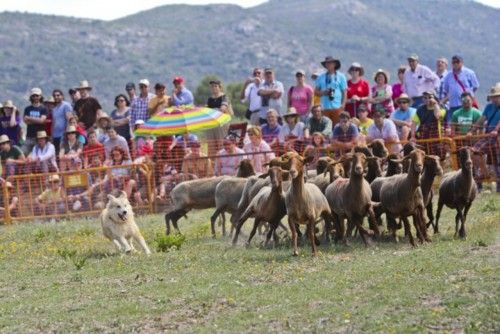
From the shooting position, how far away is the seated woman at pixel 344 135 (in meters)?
25.3

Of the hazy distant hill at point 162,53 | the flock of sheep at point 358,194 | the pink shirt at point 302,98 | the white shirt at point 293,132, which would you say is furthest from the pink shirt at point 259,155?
the hazy distant hill at point 162,53

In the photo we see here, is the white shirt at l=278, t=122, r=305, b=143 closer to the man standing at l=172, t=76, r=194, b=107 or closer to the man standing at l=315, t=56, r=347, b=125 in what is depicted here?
the man standing at l=315, t=56, r=347, b=125

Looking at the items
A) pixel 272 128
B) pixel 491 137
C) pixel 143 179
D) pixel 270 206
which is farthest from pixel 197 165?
pixel 270 206

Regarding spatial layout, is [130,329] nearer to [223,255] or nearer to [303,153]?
[223,255]

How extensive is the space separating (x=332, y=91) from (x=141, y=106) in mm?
4369

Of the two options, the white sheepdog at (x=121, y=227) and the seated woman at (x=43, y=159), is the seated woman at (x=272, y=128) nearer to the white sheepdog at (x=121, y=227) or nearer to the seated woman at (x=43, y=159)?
the seated woman at (x=43, y=159)

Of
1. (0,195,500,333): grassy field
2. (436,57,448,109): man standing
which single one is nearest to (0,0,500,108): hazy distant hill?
(436,57,448,109): man standing

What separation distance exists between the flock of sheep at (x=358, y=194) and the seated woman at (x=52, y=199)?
7148 millimetres

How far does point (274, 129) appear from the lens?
89.5ft

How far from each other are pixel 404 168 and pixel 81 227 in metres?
6.84

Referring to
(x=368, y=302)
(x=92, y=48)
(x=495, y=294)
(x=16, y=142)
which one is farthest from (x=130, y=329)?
(x=92, y=48)

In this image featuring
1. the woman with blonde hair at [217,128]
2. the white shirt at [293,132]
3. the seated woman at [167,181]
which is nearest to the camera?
the white shirt at [293,132]

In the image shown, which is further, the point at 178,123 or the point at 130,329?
the point at 178,123

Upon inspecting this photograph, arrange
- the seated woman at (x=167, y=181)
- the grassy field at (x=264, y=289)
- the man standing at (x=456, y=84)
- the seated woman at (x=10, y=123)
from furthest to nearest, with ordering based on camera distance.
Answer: the seated woman at (x=10, y=123) < the man standing at (x=456, y=84) < the seated woman at (x=167, y=181) < the grassy field at (x=264, y=289)
